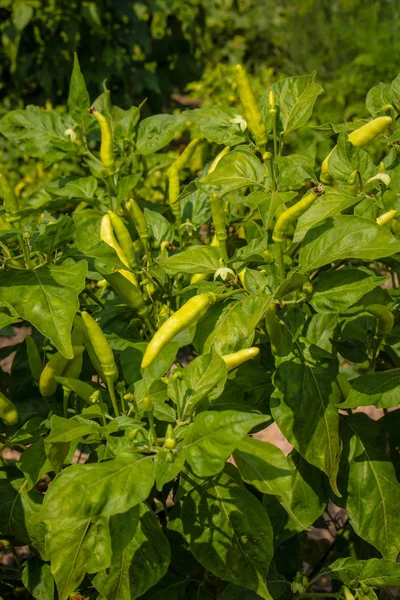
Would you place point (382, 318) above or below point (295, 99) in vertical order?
below

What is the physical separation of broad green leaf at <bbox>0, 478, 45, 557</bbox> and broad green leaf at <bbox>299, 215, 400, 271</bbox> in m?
0.83

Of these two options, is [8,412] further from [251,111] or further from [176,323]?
[251,111]

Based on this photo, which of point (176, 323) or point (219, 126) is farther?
point (219, 126)

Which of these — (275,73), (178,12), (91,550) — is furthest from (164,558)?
(275,73)

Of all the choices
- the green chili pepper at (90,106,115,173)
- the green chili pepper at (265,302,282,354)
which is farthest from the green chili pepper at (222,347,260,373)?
the green chili pepper at (90,106,115,173)

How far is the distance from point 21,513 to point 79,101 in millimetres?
1180

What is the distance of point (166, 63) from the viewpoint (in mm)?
6535

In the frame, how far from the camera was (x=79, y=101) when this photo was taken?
7.11 ft

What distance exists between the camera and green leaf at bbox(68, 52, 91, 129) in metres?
2.16

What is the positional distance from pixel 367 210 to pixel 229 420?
2.08ft

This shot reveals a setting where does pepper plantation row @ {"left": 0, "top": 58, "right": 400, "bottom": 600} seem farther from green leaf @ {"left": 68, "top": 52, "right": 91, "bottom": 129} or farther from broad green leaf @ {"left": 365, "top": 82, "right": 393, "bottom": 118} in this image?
green leaf @ {"left": 68, "top": 52, "right": 91, "bottom": 129}

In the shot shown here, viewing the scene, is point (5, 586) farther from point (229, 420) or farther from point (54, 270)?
point (229, 420)

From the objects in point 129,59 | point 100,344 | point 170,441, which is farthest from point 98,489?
point 129,59

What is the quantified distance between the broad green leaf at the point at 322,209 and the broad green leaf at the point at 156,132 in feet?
2.30
